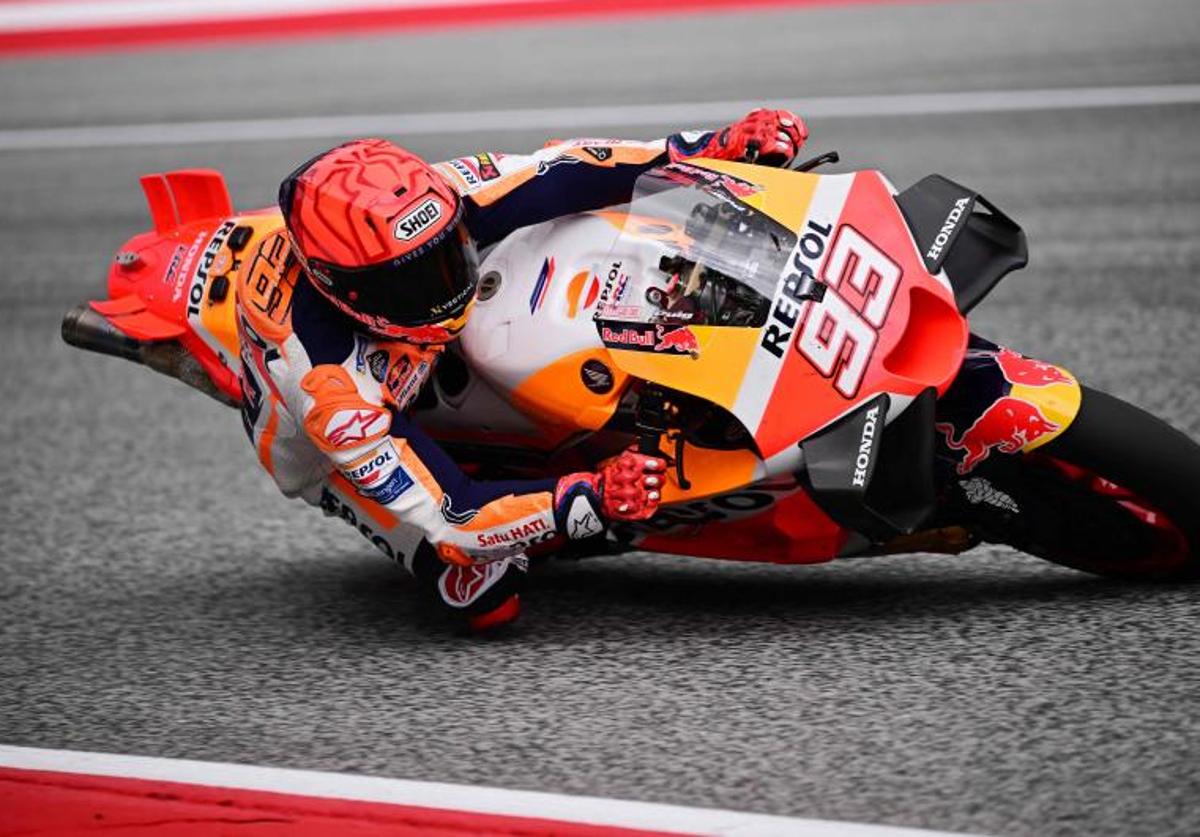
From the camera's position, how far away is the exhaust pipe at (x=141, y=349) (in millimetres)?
4727

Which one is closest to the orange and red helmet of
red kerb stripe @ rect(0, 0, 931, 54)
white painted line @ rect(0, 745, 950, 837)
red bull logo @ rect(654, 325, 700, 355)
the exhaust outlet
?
red bull logo @ rect(654, 325, 700, 355)

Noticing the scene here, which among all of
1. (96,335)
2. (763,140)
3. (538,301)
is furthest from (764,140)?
(96,335)

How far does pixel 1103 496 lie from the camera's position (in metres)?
4.08

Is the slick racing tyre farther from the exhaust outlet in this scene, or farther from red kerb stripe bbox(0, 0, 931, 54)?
red kerb stripe bbox(0, 0, 931, 54)

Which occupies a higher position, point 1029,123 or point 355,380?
point 1029,123

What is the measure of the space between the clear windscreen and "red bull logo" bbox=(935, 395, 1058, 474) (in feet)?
1.83

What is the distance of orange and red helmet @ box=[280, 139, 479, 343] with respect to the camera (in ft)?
12.9

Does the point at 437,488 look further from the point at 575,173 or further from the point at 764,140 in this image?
the point at 764,140

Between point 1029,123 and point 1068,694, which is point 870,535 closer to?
point 1068,694

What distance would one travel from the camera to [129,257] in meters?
4.84

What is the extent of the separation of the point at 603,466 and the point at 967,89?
6625mm

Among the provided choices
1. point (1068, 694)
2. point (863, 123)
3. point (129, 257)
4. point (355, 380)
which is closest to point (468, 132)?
point (863, 123)

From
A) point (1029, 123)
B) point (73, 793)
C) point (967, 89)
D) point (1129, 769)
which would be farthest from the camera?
point (967, 89)

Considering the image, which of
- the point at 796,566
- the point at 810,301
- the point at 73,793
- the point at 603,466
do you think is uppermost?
the point at 810,301
